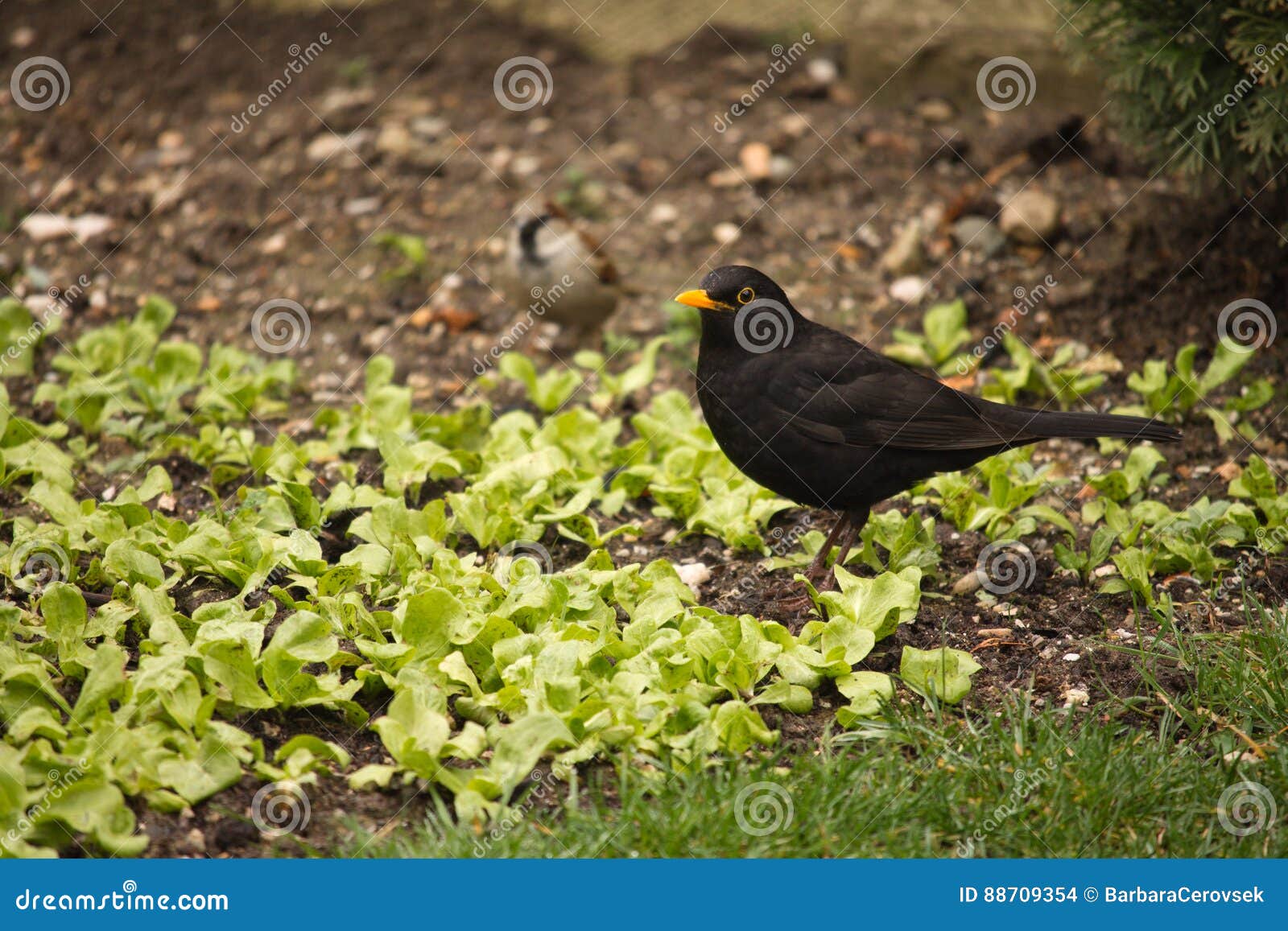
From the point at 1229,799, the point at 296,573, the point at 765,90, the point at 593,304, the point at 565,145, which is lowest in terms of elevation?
the point at 296,573

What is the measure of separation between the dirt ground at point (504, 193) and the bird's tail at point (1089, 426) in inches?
22.4

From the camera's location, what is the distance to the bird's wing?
4668mm

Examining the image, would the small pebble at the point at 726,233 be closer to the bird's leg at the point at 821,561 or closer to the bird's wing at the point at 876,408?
the bird's wing at the point at 876,408

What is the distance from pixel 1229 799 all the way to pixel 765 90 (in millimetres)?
5760

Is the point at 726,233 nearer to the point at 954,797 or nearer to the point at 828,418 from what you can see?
the point at 828,418

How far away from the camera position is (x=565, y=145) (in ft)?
25.4

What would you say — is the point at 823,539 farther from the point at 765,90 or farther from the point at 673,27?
the point at 673,27

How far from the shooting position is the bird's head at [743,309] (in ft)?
15.7

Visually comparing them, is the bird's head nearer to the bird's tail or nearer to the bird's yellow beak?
the bird's yellow beak

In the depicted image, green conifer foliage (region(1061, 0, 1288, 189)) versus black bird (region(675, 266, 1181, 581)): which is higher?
green conifer foliage (region(1061, 0, 1288, 189))

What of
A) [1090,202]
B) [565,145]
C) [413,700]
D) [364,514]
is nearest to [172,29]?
[565,145]

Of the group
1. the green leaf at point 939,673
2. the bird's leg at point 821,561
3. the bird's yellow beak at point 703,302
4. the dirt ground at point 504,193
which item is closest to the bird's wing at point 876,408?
the bird's yellow beak at point 703,302

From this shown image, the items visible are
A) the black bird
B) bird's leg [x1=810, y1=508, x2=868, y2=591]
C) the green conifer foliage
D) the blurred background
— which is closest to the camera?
the black bird

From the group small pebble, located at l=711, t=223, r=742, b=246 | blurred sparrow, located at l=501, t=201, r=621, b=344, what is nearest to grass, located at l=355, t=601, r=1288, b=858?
blurred sparrow, located at l=501, t=201, r=621, b=344
